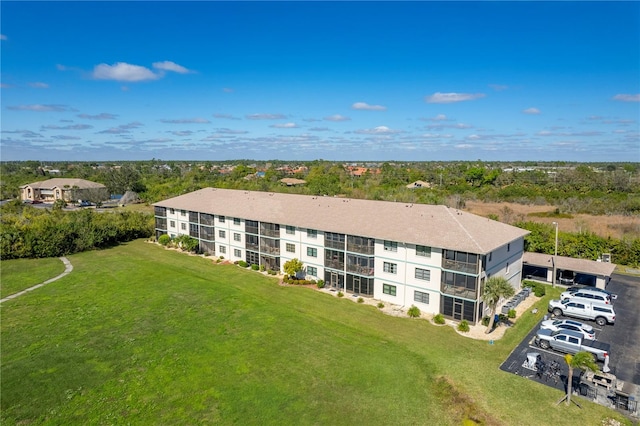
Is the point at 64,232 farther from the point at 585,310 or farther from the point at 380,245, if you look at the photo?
the point at 585,310

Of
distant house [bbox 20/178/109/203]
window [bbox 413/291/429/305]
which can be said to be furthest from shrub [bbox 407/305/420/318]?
distant house [bbox 20/178/109/203]

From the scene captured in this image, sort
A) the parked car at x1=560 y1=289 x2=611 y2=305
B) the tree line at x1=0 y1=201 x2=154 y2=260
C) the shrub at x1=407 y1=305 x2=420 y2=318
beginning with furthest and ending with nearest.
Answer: the tree line at x1=0 y1=201 x2=154 y2=260
the parked car at x1=560 y1=289 x2=611 y2=305
the shrub at x1=407 y1=305 x2=420 y2=318

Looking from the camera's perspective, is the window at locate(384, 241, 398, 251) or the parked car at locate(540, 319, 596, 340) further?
the window at locate(384, 241, 398, 251)

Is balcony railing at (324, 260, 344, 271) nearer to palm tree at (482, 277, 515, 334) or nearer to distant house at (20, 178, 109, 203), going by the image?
palm tree at (482, 277, 515, 334)

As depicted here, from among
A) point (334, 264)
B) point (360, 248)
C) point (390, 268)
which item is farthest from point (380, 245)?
point (334, 264)

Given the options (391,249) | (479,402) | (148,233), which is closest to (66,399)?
(479,402)

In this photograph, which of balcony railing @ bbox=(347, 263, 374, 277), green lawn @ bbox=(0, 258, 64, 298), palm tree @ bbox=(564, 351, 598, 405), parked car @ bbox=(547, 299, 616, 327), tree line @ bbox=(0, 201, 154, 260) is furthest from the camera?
tree line @ bbox=(0, 201, 154, 260)

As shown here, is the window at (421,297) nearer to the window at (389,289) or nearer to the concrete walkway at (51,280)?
the window at (389,289)
